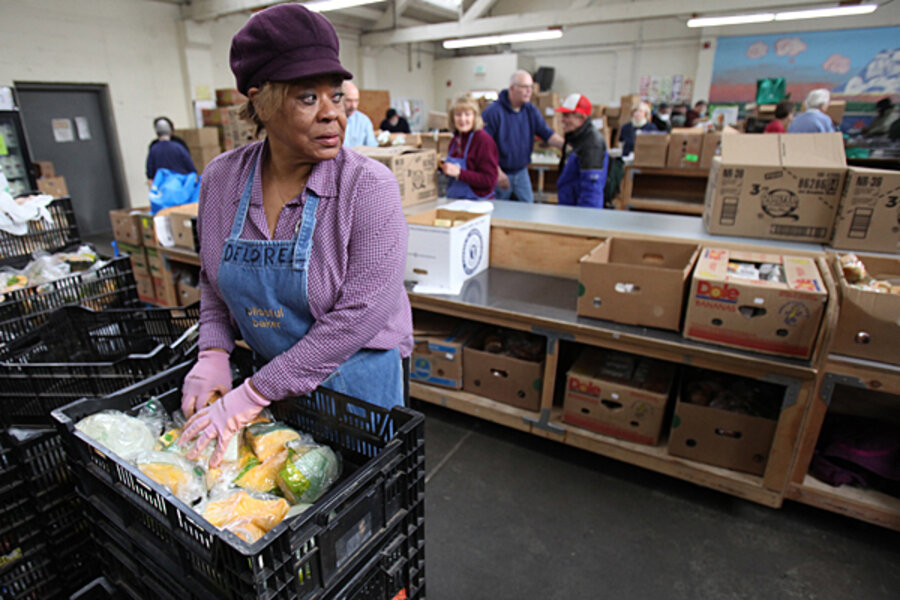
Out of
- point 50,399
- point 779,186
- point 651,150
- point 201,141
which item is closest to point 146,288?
point 50,399

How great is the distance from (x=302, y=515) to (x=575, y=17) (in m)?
9.29

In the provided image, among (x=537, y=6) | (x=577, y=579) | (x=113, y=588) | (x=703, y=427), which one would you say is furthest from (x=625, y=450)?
(x=537, y=6)

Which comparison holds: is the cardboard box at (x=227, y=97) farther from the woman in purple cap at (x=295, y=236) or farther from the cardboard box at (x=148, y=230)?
the woman in purple cap at (x=295, y=236)

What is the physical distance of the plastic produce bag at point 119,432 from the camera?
0.91 metres

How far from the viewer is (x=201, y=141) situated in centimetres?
714

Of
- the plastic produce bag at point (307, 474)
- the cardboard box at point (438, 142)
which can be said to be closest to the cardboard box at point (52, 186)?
the cardboard box at point (438, 142)

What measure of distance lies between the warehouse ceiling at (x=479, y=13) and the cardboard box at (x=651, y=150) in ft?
9.49

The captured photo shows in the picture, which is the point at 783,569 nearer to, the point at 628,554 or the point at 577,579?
the point at 628,554

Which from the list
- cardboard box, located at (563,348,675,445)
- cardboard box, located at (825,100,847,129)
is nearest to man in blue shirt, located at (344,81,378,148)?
cardboard box, located at (563,348,675,445)

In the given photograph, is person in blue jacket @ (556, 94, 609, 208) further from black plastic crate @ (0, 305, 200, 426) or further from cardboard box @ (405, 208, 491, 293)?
black plastic crate @ (0, 305, 200, 426)

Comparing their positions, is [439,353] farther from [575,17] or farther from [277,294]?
[575,17]

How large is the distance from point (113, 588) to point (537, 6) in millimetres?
13410

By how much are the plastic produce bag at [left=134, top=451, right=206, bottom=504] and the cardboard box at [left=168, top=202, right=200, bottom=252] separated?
7.52ft

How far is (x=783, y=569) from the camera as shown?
5.61ft
